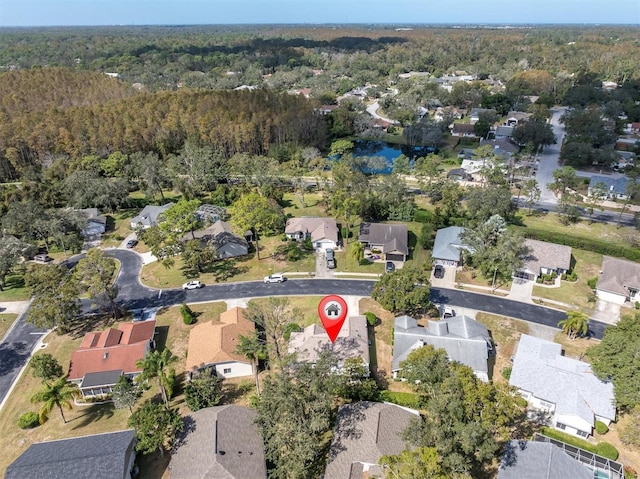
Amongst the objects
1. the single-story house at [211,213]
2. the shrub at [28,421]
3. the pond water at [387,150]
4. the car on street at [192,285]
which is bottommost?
the pond water at [387,150]

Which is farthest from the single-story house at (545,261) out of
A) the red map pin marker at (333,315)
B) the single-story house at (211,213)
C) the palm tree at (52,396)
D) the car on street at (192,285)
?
the palm tree at (52,396)

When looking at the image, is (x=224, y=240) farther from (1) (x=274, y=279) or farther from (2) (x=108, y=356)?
(2) (x=108, y=356)

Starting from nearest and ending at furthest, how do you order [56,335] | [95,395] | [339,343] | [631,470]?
[631,470] → [95,395] → [339,343] → [56,335]

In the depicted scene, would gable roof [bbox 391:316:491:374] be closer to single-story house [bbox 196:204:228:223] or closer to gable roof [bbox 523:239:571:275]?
gable roof [bbox 523:239:571:275]

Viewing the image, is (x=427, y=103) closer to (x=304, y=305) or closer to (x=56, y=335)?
(x=304, y=305)

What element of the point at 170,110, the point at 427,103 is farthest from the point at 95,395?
the point at 427,103

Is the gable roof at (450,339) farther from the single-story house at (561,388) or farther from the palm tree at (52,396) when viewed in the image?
the palm tree at (52,396)
